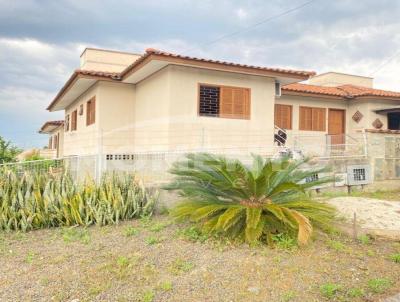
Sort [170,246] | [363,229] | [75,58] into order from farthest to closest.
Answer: [75,58] → [363,229] → [170,246]

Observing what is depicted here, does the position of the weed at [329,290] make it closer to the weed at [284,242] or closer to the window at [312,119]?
the weed at [284,242]

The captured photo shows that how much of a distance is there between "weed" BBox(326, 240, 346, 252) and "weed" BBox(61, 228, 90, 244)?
139 inches

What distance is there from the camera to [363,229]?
584 cm

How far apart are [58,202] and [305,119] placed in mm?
13740

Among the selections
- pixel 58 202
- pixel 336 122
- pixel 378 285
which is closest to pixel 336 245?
pixel 378 285

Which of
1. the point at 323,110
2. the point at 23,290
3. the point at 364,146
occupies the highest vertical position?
the point at 323,110

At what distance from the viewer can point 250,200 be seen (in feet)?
18.3

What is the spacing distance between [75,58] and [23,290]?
1898 centimetres

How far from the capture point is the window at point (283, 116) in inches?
674

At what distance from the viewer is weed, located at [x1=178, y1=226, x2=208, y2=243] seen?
17.7 feet

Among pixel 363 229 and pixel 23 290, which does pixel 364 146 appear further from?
pixel 23 290

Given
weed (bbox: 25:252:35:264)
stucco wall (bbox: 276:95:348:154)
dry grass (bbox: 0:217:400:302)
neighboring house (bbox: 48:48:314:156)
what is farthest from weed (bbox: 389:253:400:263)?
stucco wall (bbox: 276:95:348:154)

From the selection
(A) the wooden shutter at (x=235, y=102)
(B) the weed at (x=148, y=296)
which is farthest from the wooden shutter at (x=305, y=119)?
(B) the weed at (x=148, y=296)

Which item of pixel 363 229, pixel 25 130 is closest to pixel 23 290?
pixel 363 229
